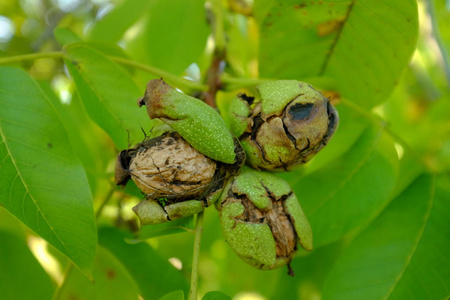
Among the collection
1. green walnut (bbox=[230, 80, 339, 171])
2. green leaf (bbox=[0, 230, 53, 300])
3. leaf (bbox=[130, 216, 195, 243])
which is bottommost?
green leaf (bbox=[0, 230, 53, 300])

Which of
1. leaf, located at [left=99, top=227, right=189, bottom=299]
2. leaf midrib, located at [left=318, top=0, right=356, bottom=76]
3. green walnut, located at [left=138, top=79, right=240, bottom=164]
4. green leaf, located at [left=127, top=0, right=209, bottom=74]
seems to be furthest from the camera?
green leaf, located at [left=127, top=0, right=209, bottom=74]

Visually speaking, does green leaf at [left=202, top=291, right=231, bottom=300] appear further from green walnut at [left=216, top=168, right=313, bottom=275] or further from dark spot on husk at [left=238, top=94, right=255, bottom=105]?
dark spot on husk at [left=238, top=94, right=255, bottom=105]

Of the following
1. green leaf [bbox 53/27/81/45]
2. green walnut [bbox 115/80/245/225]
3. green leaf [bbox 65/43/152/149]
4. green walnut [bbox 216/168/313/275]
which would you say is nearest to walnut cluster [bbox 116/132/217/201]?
green walnut [bbox 115/80/245/225]

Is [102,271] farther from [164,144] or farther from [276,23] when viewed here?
[276,23]

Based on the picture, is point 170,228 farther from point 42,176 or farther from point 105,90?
point 105,90

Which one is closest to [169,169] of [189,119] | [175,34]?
[189,119]
